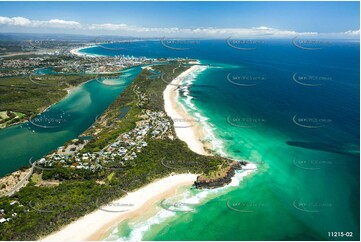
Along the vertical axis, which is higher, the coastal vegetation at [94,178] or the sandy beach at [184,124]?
the sandy beach at [184,124]

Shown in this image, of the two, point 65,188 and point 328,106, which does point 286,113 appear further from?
point 65,188

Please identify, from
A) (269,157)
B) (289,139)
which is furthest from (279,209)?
(289,139)

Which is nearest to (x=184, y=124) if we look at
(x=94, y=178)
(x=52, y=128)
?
(x=94, y=178)

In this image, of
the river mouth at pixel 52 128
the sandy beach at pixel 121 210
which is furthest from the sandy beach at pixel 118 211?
the river mouth at pixel 52 128

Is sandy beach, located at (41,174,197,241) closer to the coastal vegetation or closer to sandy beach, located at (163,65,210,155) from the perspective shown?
the coastal vegetation

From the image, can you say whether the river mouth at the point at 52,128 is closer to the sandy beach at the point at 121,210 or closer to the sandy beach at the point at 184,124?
the sandy beach at the point at 184,124
